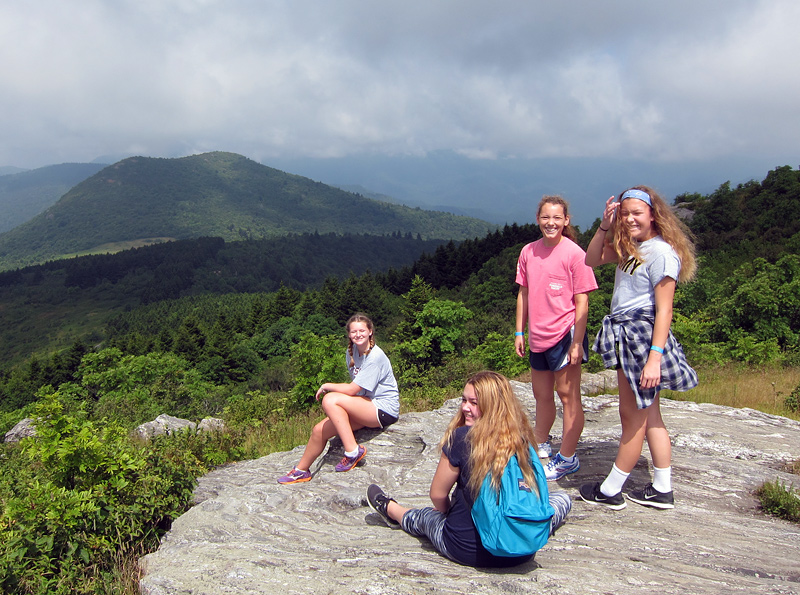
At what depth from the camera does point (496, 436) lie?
299 centimetres

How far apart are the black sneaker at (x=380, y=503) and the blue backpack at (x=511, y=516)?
3.41 feet

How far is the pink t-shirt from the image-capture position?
4.03 meters

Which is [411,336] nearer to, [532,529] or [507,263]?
[532,529]

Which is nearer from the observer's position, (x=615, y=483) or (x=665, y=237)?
(x=665, y=237)

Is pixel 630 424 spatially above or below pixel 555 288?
below

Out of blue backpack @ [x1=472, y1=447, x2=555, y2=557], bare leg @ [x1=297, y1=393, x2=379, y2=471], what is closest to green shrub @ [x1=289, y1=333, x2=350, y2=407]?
bare leg @ [x1=297, y1=393, x2=379, y2=471]

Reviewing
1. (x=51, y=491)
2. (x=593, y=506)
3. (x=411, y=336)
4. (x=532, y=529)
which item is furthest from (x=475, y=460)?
(x=411, y=336)

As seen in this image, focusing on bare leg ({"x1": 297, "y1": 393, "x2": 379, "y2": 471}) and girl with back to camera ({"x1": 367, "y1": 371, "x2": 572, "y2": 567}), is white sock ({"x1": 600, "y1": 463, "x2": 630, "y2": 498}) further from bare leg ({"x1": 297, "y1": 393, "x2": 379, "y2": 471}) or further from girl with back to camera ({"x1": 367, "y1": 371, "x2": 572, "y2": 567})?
bare leg ({"x1": 297, "y1": 393, "x2": 379, "y2": 471})

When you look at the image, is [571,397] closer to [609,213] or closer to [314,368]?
[609,213]

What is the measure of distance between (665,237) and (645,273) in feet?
0.97

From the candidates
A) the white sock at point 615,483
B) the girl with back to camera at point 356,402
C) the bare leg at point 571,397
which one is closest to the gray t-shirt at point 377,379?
Answer: the girl with back to camera at point 356,402

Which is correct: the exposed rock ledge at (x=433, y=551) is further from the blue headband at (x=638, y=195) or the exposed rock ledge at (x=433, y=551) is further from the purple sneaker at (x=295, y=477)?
the blue headband at (x=638, y=195)

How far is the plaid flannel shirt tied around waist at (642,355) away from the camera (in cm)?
347

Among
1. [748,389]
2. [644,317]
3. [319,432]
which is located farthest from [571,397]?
[748,389]
